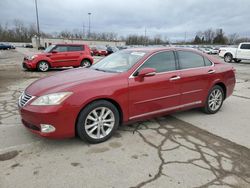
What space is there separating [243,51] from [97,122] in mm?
20510

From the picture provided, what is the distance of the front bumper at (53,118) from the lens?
3.18 metres

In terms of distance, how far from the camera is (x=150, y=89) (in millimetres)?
3984

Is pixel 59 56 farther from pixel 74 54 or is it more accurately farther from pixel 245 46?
pixel 245 46

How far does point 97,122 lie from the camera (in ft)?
11.8

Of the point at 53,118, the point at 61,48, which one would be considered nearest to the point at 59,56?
the point at 61,48

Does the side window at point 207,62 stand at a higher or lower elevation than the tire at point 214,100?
higher

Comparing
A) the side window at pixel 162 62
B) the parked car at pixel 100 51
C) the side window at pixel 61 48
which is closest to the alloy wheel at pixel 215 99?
the side window at pixel 162 62

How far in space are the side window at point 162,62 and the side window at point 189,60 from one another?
233mm

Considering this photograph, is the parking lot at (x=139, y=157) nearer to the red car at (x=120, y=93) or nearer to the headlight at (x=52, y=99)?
the red car at (x=120, y=93)

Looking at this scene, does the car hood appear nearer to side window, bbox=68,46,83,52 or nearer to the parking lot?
the parking lot

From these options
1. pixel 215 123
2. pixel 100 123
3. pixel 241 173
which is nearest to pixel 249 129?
pixel 215 123

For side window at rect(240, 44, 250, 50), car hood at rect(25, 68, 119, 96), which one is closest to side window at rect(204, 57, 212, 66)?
car hood at rect(25, 68, 119, 96)

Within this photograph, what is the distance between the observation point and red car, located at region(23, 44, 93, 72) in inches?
492

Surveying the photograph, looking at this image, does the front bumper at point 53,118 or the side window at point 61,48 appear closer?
the front bumper at point 53,118
